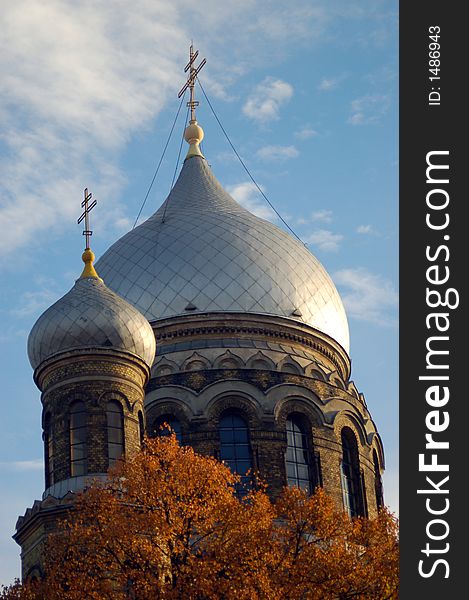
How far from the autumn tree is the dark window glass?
6.09 m

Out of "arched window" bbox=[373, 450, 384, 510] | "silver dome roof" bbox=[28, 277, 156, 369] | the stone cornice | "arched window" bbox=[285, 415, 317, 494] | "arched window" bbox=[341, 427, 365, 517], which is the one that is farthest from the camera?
"arched window" bbox=[373, 450, 384, 510]

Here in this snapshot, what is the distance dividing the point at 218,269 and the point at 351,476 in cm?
539

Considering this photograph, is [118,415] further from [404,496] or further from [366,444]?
[404,496]

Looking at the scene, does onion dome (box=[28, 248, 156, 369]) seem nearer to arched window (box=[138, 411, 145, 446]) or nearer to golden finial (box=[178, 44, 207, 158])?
arched window (box=[138, 411, 145, 446])

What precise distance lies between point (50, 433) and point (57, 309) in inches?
89.6

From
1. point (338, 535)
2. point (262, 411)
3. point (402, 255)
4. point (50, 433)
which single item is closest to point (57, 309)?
point (50, 433)

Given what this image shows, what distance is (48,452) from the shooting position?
79.0 ft

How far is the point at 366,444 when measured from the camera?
29.2 metres

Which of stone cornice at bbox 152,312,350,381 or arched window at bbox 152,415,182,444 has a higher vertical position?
stone cornice at bbox 152,312,350,381

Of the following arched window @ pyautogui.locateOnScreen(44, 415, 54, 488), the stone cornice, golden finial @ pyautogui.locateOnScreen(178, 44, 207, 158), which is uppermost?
golden finial @ pyautogui.locateOnScreen(178, 44, 207, 158)

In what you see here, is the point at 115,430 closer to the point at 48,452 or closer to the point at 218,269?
the point at 48,452

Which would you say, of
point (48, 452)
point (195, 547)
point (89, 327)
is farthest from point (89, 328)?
point (195, 547)

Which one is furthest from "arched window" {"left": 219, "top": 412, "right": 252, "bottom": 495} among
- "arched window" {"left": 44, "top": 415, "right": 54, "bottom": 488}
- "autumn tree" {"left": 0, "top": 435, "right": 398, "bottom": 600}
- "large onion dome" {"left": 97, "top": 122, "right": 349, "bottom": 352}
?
"autumn tree" {"left": 0, "top": 435, "right": 398, "bottom": 600}

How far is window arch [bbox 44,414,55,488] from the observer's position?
23617 millimetres
